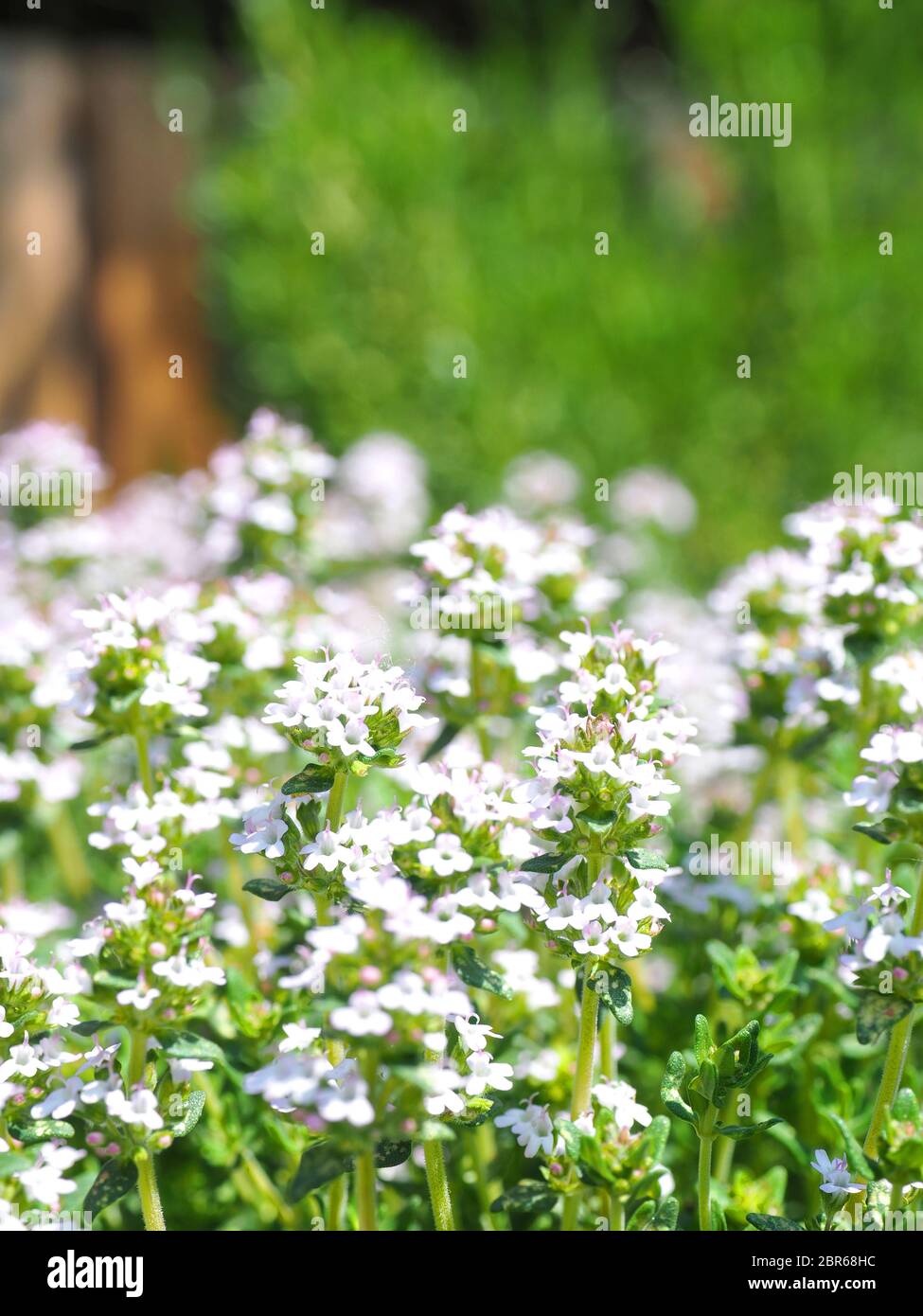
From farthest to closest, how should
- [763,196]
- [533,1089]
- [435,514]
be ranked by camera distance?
[763,196], [435,514], [533,1089]

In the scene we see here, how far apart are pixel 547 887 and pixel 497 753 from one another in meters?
1.08

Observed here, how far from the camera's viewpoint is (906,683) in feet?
5.94

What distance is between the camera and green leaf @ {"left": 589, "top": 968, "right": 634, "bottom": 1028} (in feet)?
5.38

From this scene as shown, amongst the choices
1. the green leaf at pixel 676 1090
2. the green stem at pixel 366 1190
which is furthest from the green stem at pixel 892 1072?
the green stem at pixel 366 1190

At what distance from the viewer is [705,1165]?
5.49ft

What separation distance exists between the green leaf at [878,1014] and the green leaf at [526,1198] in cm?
47

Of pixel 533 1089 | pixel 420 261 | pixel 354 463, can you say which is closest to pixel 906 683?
pixel 533 1089

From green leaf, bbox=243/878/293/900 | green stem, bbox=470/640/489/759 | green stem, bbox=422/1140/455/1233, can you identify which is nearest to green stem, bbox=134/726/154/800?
green leaf, bbox=243/878/293/900

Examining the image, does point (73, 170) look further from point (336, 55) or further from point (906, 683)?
point (906, 683)

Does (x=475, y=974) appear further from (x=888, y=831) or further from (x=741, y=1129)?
(x=888, y=831)

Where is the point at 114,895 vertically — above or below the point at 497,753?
below

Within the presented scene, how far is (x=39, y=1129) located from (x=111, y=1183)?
0.12 metres

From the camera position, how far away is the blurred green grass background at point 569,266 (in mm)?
6242

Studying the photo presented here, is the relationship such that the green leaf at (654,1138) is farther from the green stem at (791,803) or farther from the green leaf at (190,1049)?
the green stem at (791,803)
